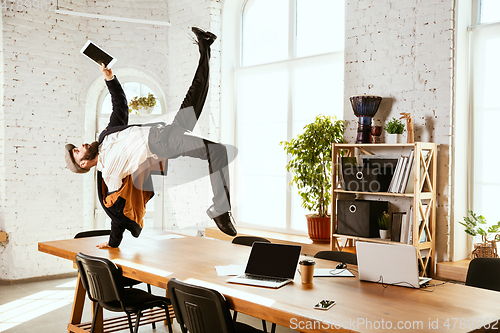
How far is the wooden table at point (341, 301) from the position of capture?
205 centimetres

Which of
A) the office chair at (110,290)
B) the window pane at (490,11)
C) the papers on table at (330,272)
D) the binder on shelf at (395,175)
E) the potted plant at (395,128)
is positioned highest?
the window pane at (490,11)

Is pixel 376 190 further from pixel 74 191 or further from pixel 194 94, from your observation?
pixel 74 191

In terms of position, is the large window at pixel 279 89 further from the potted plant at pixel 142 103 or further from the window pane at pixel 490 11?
the window pane at pixel 490 11

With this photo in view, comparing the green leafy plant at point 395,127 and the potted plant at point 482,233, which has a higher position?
the green leafy plant at point 395,127

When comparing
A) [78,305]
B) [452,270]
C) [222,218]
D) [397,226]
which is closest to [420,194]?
[397,226]

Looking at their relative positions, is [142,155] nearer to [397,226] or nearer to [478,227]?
[397,226]

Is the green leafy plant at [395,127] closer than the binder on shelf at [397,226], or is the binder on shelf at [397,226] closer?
the binder on shelf at [397,226]

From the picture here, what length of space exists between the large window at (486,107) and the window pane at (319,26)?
1510 mm

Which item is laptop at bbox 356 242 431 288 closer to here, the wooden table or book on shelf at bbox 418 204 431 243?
the wooden table

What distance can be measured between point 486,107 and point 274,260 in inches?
103

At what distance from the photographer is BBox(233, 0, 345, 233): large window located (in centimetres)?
542

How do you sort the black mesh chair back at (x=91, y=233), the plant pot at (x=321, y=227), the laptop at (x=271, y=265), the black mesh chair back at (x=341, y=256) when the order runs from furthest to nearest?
the plant pot at (x=321, y=227) < the black mesh chair back at (x=91, y=233) < the black mesh chair back at (x=341, y=256) < the laptop at (x=271, y=265)

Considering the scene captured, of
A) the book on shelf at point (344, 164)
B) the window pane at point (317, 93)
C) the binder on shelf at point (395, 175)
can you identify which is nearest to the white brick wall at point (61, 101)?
the window pane at point (317, 93)

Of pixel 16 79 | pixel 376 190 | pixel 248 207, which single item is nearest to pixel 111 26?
pixel 16 79
